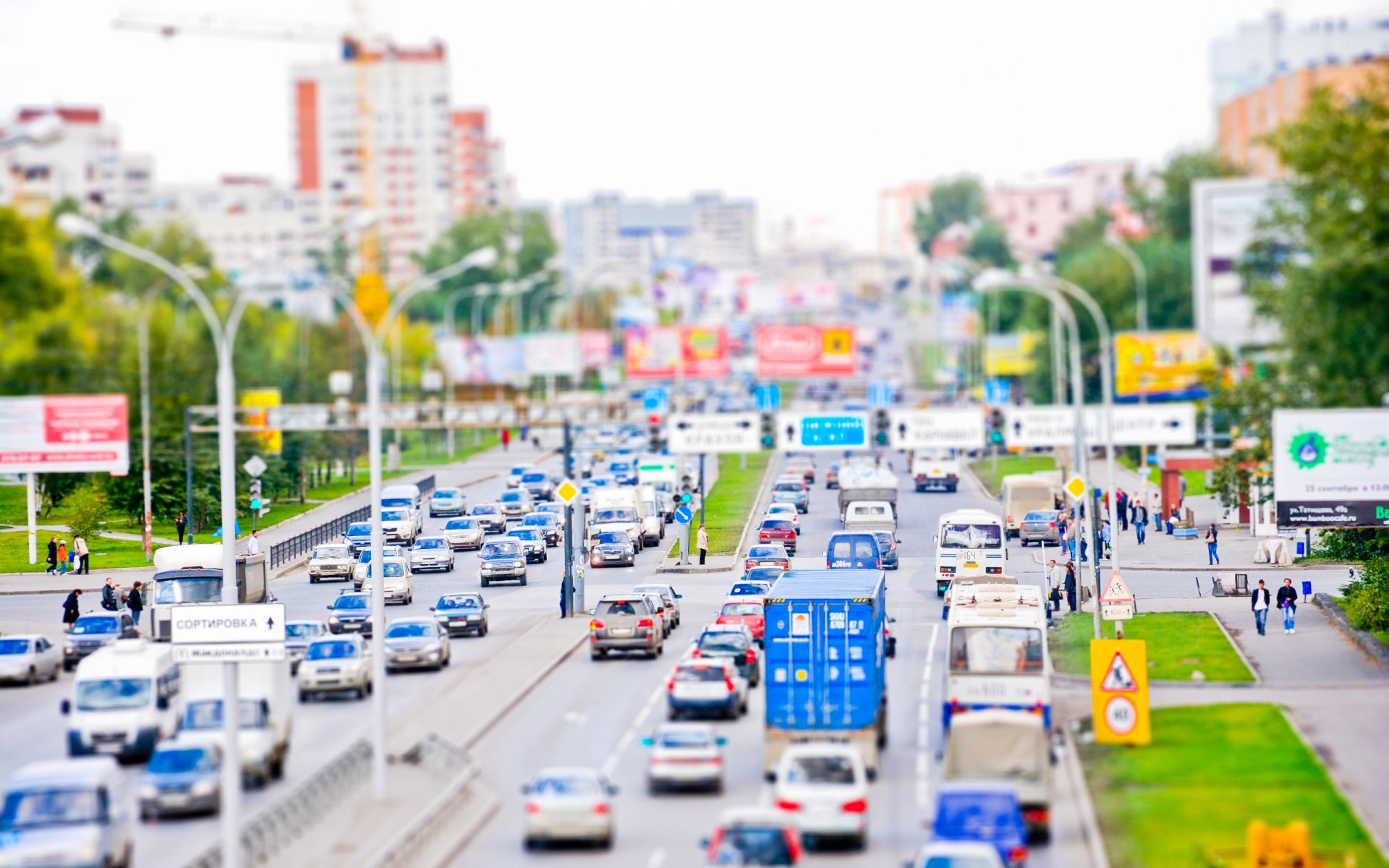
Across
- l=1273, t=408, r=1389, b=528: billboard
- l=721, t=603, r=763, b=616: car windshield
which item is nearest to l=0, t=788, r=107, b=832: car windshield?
l=721, t=603, r=763, b=616: car windshield

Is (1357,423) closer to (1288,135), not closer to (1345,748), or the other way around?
(1288,135)

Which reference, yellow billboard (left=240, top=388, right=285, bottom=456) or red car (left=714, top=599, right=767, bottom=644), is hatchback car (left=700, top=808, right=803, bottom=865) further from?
yellow billboard (left=240, top=388, right=285, bottom=456)

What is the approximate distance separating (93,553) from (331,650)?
27.4 meters

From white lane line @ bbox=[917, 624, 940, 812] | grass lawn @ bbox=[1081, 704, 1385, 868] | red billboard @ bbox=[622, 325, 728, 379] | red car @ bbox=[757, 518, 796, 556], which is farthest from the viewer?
red billboard @ bbox=[622, 325, 728, 379]

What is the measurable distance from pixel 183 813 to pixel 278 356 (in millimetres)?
105671

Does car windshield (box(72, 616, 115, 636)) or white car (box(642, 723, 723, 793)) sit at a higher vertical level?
car windshield (box(72, 616, 115, 636))

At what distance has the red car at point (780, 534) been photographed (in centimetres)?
6556

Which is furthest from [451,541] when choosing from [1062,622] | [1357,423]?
[1357,423]

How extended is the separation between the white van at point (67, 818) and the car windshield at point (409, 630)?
17.2 m

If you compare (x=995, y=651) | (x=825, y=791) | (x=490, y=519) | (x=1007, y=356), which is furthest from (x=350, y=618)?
(x=1007, y=356)

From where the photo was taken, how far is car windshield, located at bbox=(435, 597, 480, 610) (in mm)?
50438

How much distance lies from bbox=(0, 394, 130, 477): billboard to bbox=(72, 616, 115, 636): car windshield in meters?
13.4

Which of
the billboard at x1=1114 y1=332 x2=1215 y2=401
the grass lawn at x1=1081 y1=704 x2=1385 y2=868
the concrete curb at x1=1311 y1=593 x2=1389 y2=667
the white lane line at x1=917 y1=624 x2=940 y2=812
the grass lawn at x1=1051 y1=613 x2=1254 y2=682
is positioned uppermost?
the billboard at x1=1114 y1=332 x2=1215 y2=401

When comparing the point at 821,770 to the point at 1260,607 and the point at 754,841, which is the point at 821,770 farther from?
the point at 1260,607
